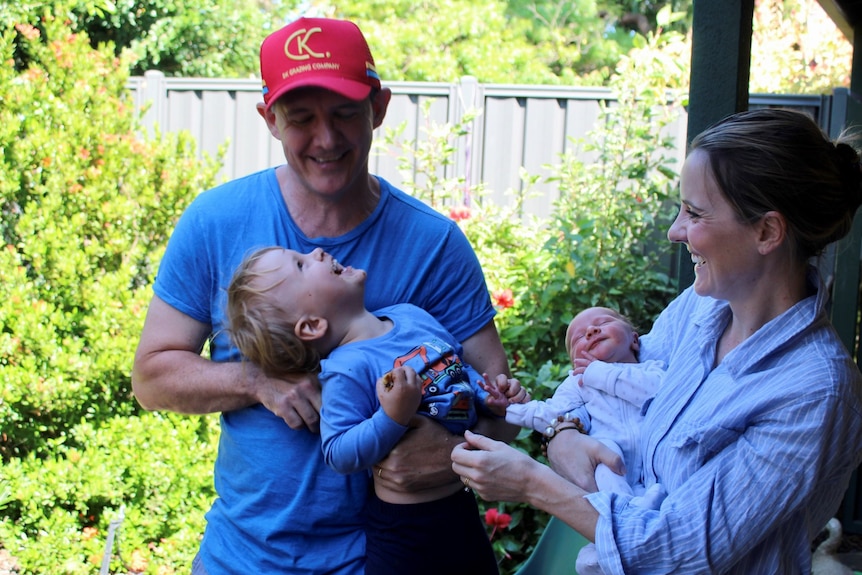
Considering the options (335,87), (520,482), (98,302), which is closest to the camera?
(520,482)

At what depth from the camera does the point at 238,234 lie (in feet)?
6.93

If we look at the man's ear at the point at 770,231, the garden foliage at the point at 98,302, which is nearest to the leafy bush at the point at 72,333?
the garden foliage at the point at 98,302

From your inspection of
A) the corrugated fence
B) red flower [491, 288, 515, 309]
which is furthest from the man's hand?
the corrugated fence

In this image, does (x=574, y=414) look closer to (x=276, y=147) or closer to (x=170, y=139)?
(x=170, y=139)

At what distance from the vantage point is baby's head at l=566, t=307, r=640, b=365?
220 cm

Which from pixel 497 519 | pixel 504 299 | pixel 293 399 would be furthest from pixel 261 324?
pixel 504 299

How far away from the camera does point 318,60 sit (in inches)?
79.1

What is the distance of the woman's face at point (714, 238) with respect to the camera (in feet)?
5.52

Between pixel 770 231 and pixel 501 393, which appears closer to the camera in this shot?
pixel 770 231

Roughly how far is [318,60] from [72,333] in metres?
3.06

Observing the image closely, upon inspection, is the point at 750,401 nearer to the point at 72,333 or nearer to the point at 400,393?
the point at 400,393

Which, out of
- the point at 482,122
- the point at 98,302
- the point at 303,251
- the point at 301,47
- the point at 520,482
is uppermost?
the point at 301,47

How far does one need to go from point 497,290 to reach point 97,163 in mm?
2172

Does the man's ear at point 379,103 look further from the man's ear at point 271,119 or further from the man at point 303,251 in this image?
the man's ear at point 271,119
